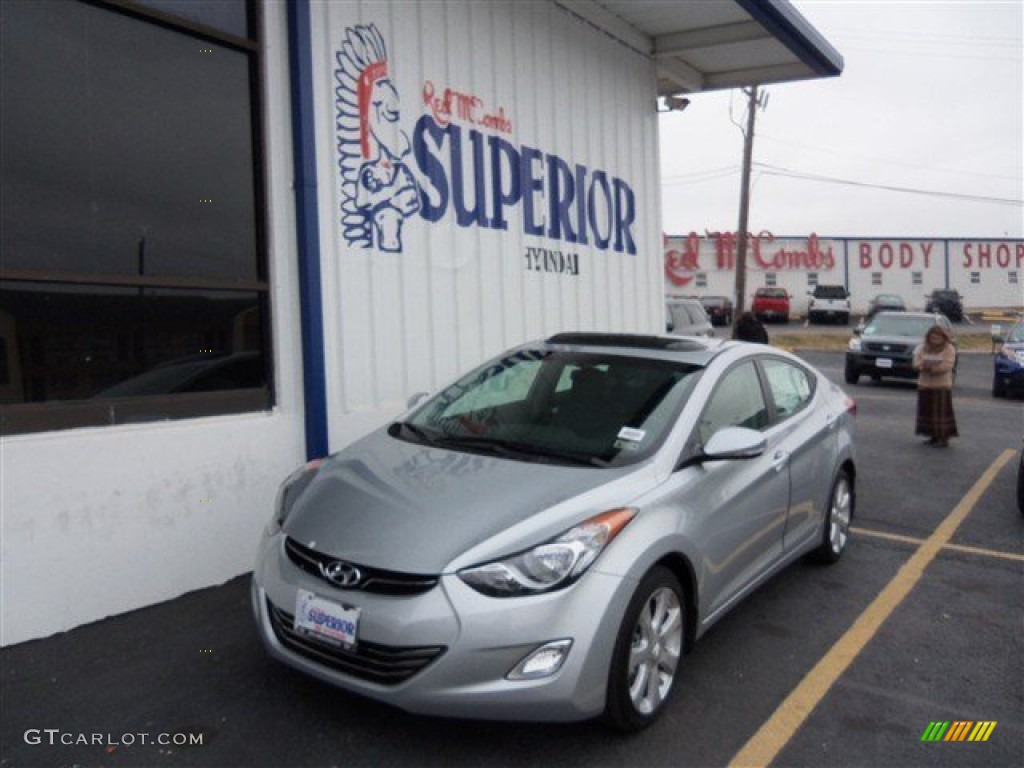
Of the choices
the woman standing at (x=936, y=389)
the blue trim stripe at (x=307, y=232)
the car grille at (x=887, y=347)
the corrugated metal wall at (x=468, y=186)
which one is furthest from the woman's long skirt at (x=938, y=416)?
the blue trim stripe at (x=307, y=232)

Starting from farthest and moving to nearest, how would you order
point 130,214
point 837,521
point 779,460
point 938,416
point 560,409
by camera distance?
1. point 938,416
2. point 837,521
3. point 130,214
4. point 779,460
5. point 560,409

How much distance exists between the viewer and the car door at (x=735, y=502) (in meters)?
3.71

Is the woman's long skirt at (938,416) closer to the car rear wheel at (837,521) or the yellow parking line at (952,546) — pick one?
the yellow parking line at (952,546)

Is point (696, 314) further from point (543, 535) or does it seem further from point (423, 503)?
point (543, 535)

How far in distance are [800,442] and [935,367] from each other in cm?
648

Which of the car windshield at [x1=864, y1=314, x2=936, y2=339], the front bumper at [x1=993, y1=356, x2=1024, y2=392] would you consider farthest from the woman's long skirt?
→ the car windshield at [x1=864, y1=314, x2=936, y2=339]

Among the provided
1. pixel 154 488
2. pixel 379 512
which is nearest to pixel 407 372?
pixel 154 488

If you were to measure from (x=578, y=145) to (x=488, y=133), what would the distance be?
166 centimetres

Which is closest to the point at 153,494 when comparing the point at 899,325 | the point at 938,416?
the point at 938,416

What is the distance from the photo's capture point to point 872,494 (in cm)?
780

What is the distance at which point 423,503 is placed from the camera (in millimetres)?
3357

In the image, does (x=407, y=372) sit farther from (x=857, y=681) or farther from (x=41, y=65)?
(x=857, y=681)

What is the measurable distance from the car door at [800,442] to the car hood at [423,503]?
1520 millimetres

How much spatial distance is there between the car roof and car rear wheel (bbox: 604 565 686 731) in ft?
4.51
